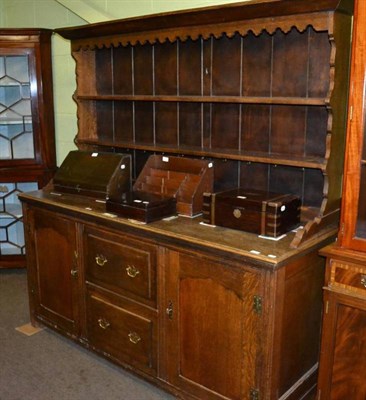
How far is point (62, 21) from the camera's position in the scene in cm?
376

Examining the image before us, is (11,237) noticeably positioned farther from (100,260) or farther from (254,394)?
(254,394)

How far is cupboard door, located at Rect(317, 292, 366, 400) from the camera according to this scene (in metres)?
1.97

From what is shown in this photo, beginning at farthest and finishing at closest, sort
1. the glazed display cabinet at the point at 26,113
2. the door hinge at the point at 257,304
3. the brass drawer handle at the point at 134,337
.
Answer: the glazed display cabinet at the point at 26,113
the brass drawer handle at the point at 134,337
the door hinge at the point at 257,304

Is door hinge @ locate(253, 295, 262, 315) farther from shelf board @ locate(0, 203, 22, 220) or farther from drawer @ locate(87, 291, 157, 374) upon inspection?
shelf board @ locate(0, 203, 22, 220)

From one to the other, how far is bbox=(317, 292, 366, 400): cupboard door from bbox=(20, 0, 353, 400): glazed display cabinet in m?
0.13

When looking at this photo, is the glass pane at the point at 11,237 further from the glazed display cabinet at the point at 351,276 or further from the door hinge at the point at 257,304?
the glazed display cabinet at the point at 351,276

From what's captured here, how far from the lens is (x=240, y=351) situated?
2.05m

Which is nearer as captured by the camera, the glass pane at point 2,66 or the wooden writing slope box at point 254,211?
the wooden writing slope box at point 254,211

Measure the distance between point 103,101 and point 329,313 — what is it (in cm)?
192

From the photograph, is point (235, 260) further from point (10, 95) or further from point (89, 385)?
point (10, 95)

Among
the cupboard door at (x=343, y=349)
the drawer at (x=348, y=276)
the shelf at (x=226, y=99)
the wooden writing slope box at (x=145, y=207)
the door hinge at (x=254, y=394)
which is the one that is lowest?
the door hinge at (x=254, y=394)

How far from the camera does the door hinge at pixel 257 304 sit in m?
1.94

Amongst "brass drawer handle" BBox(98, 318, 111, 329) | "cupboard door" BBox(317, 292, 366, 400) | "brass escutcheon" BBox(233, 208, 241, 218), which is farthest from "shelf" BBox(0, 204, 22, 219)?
"cupboard door" BBox(317, 292, 366, 400)

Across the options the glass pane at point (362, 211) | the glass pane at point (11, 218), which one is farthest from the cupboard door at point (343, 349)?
the glass pane at point (11, 218)
